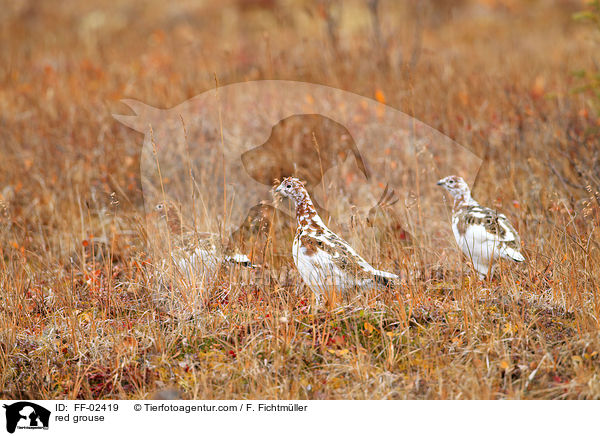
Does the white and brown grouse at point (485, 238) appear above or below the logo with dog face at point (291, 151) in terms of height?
below

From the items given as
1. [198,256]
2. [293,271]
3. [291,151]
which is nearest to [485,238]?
[293,271]

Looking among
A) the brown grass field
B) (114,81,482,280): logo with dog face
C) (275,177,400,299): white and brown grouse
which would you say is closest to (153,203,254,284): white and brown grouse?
the brown grass field

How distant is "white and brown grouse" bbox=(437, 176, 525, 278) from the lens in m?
3.82

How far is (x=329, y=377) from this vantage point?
314 centimetres

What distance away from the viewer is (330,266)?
11.6 ft

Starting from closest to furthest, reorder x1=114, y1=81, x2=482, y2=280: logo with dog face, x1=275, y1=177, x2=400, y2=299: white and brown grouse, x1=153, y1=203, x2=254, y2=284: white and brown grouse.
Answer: x1=275, y1=177, x2=400, y2=299: white and brown grouse < x1=153, y1=203, x2=254, y2=284: white and brown grouse < x1=114, y1=81, x2=482, y2=280: logo with dog face
